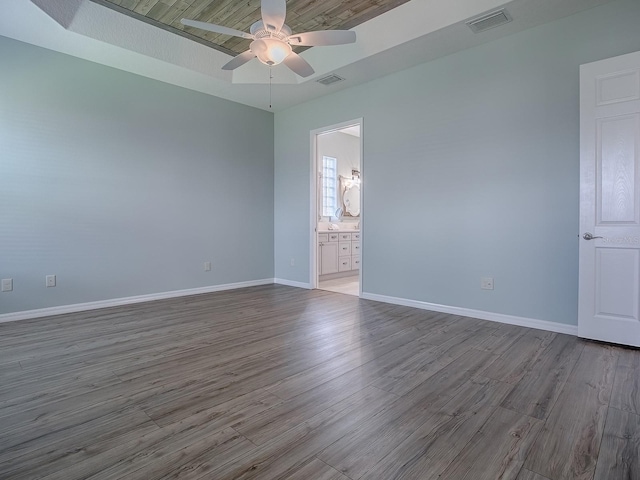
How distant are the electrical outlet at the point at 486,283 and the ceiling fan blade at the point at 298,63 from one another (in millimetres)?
2815

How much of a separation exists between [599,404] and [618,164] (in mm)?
→ 1956

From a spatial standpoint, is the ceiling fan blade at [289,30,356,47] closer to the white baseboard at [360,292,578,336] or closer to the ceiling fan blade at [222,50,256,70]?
the ceiling fan blade at [222,50,256,70]

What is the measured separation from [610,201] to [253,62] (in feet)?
13.9

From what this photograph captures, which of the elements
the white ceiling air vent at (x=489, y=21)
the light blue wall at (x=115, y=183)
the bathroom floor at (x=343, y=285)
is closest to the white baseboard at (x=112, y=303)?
the light blue wall at (x=115, y=183)

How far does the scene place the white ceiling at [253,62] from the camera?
10.2ft

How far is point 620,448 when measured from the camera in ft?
5.00

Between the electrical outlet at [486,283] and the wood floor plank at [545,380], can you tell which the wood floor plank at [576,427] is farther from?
the electrical outlet at [486,283]

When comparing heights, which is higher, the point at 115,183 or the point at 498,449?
the point at 115,183

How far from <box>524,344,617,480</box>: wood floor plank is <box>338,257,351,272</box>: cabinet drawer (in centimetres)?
455

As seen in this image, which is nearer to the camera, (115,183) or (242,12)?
(242,12)

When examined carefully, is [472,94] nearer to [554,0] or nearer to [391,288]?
[554,0]

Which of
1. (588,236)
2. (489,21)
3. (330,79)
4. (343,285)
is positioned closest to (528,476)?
(588,236)

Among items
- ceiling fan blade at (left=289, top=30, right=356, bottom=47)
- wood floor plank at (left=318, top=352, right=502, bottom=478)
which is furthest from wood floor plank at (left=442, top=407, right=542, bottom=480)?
ceiling fan blade at (left=289, top=30, right=356, bottom=47)

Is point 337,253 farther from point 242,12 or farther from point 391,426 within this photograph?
point 391,426
